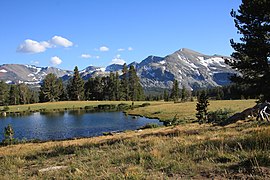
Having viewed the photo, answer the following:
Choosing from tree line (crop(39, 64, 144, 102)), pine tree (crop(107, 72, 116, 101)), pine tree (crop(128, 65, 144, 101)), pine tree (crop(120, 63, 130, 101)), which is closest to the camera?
tree line (crop(39, 64, 144, 102))

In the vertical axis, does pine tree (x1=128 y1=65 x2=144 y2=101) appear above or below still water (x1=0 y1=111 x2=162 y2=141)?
above

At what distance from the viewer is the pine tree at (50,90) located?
14600 cm

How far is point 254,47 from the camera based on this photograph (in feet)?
84.0

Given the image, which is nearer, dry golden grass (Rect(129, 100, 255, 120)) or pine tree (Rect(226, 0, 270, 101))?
pine tree (Rect(226, 0, 270, 101))

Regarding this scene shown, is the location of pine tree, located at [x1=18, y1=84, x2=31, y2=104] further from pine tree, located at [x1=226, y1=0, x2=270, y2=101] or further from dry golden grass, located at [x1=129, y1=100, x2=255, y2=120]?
pine tree, located at [x1=226, y1=0, x2=270, y2=101]

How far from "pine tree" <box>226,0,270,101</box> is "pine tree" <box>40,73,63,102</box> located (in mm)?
128751

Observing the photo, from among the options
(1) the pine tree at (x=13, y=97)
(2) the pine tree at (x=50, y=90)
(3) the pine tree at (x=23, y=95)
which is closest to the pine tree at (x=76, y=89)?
(2) the pine tree at (x=50, y=90)

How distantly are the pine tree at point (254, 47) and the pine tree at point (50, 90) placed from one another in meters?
129

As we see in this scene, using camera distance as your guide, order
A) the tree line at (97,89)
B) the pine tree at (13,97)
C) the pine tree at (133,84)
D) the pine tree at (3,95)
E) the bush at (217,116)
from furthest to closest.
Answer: the pine tree at (13,97) < the pine tree at (3,95) < the pine tree at (133,84) < the tree line at (97,89) < the bush at (217,116)

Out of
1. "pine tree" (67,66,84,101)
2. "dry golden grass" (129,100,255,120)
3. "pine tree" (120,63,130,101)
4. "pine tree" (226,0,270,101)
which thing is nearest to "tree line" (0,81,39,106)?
"pine tree" (67,66,84,101)

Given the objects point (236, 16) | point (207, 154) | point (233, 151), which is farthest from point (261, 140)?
point (236, 16)

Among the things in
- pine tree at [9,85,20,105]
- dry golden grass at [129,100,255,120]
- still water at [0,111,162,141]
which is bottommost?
still water at [0,111,162,141]

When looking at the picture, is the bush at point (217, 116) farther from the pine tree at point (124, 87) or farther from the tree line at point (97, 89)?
the pine tree at point (124, 87)

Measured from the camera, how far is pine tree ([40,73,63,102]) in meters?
146
